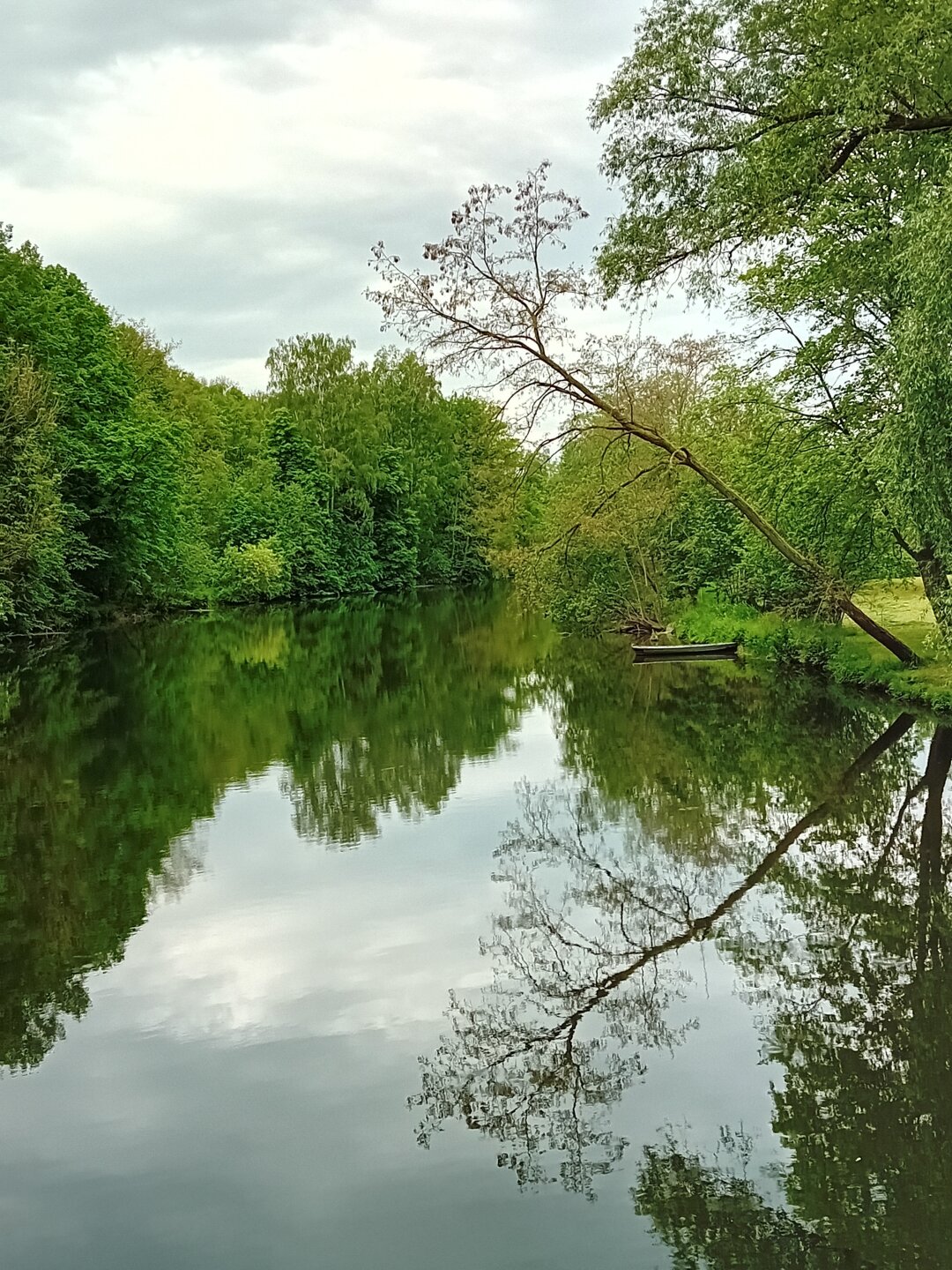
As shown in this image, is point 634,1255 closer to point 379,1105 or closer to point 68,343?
point 379,1105

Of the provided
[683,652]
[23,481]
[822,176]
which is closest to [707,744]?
[822,176]

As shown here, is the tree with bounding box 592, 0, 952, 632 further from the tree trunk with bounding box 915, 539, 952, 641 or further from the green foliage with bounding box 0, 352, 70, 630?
the green foliage with bounding box 0, 352, 70, 630

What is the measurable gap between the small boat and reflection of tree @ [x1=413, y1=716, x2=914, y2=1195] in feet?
54.7

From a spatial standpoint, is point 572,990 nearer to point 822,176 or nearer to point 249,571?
point 822,176

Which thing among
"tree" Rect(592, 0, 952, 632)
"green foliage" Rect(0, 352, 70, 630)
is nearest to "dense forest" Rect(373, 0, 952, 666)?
"tree" Rect(592, 0, 952, 632)

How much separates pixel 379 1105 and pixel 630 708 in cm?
1537

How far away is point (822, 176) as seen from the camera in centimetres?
1534

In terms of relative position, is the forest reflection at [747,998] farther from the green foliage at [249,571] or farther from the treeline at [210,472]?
the green foliage at [249,571]

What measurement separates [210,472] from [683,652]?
1515 inches

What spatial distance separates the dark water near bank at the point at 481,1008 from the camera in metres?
5.50

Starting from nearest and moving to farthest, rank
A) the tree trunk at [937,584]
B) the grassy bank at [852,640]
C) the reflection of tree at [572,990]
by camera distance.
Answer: the reflection of tree at [572,990]
the tree trunk at [937,584]
the grassy bank at [852,640]

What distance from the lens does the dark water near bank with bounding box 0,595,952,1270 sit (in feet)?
18.1

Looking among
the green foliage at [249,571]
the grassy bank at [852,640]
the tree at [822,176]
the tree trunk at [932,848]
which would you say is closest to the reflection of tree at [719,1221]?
the tree trunk at [932,848]

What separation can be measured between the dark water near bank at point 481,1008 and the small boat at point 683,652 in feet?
39.5
